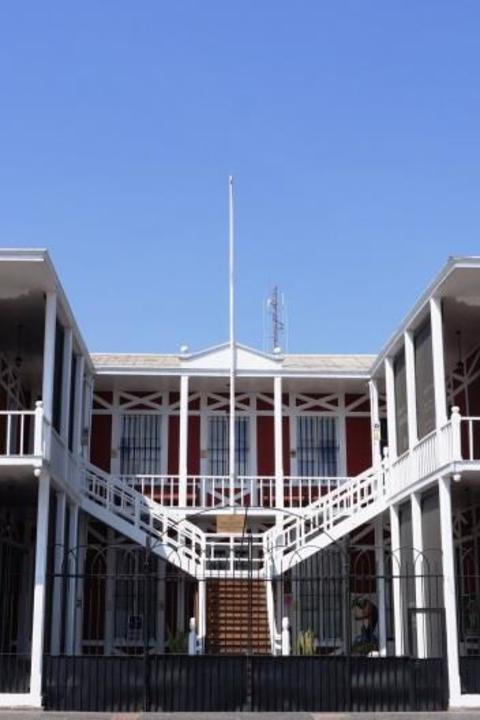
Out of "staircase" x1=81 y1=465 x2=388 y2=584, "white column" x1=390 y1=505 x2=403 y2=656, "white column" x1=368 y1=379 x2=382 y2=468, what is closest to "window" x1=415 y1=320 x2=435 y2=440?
"white column" x1=390 y1=505 x2=403 y2=656

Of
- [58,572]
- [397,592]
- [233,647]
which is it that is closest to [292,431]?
[397,592]

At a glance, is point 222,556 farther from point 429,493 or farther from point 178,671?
point 178,671

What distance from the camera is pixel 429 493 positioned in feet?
67.2

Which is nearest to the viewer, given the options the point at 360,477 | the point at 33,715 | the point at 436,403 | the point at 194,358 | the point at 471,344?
the point at 33,715

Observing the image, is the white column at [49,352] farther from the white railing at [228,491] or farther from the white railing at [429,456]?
the white railing at [228,491]

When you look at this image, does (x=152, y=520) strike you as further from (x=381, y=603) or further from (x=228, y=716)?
(x=228, y=716)

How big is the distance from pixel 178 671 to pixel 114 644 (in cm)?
991

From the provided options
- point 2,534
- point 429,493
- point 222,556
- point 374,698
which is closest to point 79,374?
point 2,534

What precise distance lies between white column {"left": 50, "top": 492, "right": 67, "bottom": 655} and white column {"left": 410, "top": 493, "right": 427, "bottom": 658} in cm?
702

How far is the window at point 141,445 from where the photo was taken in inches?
1134

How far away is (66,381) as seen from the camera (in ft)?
71.3

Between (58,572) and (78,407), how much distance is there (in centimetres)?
467

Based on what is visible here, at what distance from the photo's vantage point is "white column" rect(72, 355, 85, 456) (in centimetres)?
2388

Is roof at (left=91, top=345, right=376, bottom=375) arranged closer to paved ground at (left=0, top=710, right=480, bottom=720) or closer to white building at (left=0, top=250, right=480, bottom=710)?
white building at (left=0, top=250, right=480, bottom=710)
